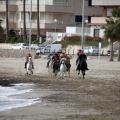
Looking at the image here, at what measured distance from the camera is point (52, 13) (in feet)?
312

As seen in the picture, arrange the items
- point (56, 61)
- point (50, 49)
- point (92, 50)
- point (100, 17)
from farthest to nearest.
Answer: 1. point (100, 17)
2. point (50, 49)
3. point (92, 50)
4. point (56, 61)

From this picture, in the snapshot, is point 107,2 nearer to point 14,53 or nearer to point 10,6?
point 10,6

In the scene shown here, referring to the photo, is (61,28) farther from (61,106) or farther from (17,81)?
(61,106)

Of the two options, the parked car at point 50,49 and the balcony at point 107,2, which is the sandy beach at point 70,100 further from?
the balcony at point 107,2

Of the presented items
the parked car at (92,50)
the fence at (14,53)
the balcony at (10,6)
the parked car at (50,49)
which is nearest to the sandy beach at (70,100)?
the parked car at (92,50)

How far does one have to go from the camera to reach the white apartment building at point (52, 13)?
94.2 m

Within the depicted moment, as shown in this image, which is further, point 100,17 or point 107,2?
point 107,2

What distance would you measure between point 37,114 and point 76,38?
58164mm

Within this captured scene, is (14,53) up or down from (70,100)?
up

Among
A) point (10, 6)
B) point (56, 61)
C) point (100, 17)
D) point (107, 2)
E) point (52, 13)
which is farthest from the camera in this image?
point (10, 6)

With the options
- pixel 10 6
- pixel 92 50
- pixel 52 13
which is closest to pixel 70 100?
pixel 92 50

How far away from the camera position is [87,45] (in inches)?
2950

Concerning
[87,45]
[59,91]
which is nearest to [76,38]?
[87,45]

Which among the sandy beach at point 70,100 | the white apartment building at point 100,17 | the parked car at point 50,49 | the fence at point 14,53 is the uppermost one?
the white apartment building at point 100,17
